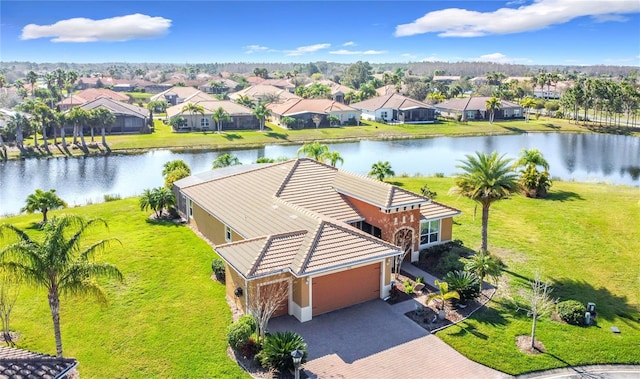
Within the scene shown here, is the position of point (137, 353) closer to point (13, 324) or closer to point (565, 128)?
point (13, 324)

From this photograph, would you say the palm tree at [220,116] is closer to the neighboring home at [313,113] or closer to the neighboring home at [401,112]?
the neighboring home at [313,113]

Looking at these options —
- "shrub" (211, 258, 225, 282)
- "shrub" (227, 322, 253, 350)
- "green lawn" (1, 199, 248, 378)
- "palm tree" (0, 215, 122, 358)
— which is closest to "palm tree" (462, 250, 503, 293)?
"shrub" (227, 322, 253, 350)

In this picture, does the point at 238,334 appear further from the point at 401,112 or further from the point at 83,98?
the point at 83,98

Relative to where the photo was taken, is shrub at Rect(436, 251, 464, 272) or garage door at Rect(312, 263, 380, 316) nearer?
garage door at Rect(312, 263, 380, 316)

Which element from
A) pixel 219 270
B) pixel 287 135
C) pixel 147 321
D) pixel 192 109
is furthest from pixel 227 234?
pixel 192 109

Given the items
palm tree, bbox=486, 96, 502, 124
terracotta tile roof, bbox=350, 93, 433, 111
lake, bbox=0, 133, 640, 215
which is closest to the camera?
lake, bbox=0, 133, 640, 215

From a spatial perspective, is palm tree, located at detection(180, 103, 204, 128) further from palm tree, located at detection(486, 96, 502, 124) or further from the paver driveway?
the paver driveway

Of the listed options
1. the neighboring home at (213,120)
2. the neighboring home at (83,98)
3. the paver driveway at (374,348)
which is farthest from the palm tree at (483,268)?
the neighboring home at (83,98)
